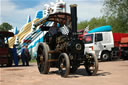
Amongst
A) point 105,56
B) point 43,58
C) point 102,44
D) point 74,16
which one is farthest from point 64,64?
point 105,56

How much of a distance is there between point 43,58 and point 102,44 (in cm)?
864

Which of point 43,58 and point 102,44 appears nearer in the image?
point 43,58

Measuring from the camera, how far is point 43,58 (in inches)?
372

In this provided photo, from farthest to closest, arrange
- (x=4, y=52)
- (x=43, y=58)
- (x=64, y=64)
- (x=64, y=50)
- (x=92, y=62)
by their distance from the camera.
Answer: (x=4, y=52)
(x=43, y=58)
(x=64, y=50)
(x=92, y=62)
(x=64, y=64)

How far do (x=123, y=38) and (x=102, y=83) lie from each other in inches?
518

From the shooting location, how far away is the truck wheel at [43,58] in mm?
9023

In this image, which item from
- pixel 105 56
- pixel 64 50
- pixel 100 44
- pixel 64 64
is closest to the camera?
pixel 64 64

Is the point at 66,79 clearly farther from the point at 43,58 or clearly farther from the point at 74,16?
the point at 74,16

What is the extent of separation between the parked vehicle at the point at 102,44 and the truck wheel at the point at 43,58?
23.1ft

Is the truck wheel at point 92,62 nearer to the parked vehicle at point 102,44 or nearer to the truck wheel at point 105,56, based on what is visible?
the parked vehicle at point 102,44

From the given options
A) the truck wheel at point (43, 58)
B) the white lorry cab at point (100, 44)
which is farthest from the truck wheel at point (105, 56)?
the truck wheel at point (43, 58)

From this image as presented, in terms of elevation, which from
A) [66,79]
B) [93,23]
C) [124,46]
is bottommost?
[66,79]

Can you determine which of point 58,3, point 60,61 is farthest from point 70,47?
point 58,3

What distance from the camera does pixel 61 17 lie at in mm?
10141
